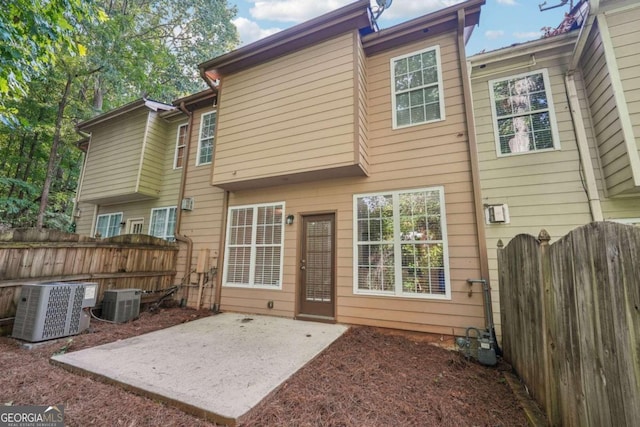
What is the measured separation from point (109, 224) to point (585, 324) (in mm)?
11138

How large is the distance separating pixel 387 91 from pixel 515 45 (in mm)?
2383

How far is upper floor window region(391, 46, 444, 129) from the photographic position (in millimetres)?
4820

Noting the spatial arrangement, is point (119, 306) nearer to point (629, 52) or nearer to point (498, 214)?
point (498, 214)

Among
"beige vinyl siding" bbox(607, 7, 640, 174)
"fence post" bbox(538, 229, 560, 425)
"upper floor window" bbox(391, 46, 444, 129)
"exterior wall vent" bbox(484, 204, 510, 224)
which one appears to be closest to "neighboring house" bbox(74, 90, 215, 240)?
"upper floor window" bbox(391, 46, 444, 129)

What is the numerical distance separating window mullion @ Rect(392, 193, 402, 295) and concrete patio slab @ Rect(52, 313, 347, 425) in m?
1.20

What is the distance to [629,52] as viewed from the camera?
3902 mm

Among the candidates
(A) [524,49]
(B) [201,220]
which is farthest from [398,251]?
(B) [201,220]

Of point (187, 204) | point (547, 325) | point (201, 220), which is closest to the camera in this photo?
point (547, 325)

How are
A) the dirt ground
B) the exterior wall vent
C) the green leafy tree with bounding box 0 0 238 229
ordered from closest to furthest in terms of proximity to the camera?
the dirt ground, the exterior wall vent, the green leafy tree with bounding box 0 0 238 229

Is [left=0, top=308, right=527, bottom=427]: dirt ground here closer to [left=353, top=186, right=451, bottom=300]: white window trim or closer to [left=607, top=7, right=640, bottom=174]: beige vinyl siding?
[left=353, top=186, right=451, bottom=300]: white window trim

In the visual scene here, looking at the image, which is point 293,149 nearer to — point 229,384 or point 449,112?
point 449,112

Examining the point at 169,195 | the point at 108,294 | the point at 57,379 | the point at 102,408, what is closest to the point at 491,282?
the point at 102,408

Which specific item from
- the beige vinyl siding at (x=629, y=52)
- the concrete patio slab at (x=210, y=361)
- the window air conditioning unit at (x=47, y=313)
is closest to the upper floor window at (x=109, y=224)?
the window air conditioning unit at (x=47, y=313)

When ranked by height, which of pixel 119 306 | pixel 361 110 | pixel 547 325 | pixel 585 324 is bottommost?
pixel 119 306
